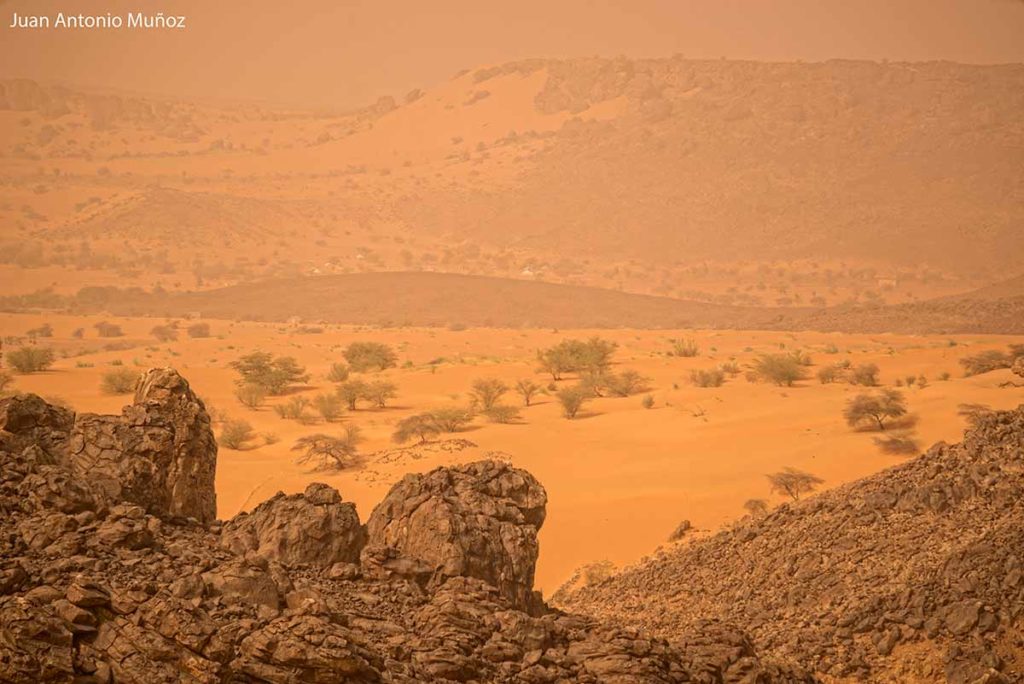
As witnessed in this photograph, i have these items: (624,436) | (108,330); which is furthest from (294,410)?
(108,330)

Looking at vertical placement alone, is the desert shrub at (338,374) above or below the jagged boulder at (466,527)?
above

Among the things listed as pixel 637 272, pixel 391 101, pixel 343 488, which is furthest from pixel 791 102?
pixel 343 488

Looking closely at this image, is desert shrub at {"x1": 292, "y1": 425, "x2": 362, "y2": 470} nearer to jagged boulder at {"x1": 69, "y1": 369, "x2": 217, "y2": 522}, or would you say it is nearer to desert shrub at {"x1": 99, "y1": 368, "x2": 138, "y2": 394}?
desert shrub at {"x1": 99, "y1": 368, "x2": 138, "y2": 394}

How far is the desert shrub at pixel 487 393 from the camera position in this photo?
27553mm

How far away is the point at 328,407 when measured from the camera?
90.3 ft

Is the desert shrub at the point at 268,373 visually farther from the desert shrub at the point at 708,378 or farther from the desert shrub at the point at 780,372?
the desert shrub at the point at 780,372

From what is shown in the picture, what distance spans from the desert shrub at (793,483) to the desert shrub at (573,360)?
43.7 ft

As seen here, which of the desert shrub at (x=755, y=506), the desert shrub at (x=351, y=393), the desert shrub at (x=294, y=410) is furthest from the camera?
the desert shrub at (x=351, y=393)

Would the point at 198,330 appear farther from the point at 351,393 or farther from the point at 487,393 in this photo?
the point at 487,393

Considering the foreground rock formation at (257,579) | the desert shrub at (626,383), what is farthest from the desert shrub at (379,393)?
the foreground rock formation at (257,579)

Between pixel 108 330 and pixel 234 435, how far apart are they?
999 inches

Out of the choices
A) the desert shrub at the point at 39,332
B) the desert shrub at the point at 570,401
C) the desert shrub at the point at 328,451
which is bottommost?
the desert shrub at the point at 328,451

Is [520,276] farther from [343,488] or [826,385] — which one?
[343,488]

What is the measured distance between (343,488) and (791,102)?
245 ft
